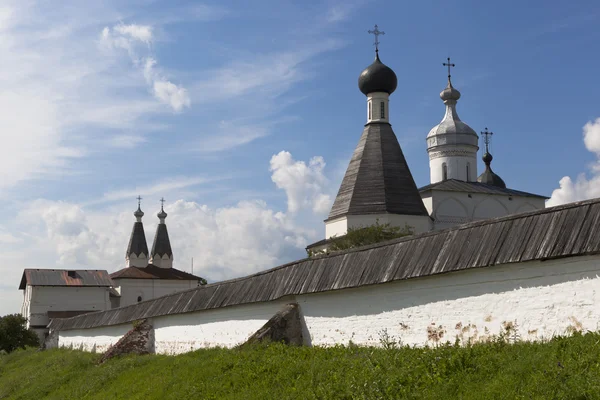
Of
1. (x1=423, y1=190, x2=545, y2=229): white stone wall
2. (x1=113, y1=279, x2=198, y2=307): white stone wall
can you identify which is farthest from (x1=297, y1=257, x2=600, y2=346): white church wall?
(x1=113, y1=279, x2=198, y2=307): white stone wall

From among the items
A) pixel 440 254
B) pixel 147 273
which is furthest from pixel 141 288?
pixel 440 254

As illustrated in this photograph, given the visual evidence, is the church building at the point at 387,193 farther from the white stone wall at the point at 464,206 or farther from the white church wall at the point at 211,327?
the white church wall at the point at 211,327

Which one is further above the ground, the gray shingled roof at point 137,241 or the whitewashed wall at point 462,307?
the gray shingled roof at point 137,241

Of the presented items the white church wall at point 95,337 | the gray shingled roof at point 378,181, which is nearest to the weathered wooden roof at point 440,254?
the white church wall at point 95,337

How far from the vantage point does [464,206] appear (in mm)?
31344

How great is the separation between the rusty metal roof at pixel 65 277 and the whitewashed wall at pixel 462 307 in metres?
31.5

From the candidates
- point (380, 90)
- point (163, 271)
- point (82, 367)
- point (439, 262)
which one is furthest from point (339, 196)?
point (163, 271)

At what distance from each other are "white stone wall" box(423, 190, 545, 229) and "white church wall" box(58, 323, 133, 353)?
48.6 feet

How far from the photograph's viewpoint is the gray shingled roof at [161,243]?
48469 millimetres

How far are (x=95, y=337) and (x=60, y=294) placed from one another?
21.7 meters

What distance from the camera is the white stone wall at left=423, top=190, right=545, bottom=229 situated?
30.7 metres

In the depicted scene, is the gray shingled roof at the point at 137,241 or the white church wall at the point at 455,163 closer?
the white church wall at the point at 455,163

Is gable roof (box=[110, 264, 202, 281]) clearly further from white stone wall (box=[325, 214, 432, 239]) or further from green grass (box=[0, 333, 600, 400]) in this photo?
green grass (box=[0, 333, 600, 400])

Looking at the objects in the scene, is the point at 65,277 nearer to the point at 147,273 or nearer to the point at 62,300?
the point at 62,300
